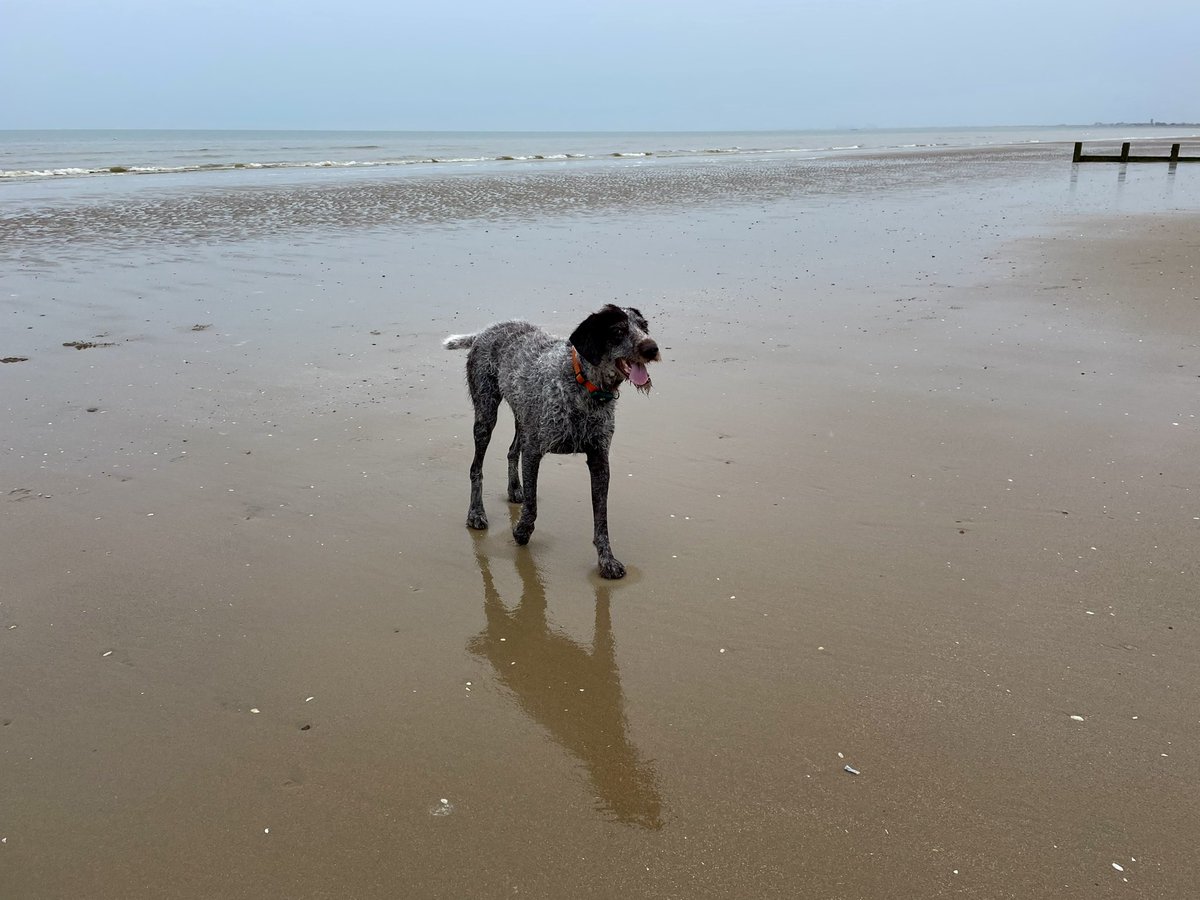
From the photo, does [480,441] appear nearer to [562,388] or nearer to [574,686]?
[562,388]

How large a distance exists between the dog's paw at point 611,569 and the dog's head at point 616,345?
105cm

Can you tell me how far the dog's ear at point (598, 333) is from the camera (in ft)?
15.1

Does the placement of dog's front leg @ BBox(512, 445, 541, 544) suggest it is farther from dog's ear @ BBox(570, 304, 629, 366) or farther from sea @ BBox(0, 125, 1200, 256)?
sea @ BBox(0, 125, 1200, 256)

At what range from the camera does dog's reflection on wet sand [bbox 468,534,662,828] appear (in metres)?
3.30

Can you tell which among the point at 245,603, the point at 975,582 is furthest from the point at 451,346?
the point at 975,582

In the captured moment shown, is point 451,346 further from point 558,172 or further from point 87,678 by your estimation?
point 558,172

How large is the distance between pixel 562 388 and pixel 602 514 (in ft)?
2.59

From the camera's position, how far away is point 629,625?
4.48m

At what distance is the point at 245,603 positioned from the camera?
4641 millimetres

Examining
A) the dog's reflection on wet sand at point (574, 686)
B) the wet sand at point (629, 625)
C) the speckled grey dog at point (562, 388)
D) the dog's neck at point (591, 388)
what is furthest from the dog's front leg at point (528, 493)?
the dog's neck at point (591, 388)

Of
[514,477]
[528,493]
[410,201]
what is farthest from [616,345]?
[410,201]

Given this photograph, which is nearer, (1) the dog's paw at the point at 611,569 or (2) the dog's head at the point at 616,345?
(2) the dog's head at the point at 616,345

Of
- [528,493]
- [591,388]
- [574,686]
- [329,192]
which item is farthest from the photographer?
[329,192]

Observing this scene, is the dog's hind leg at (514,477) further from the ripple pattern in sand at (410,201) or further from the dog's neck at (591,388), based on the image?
the ripple pattern in sand at (410,201)
